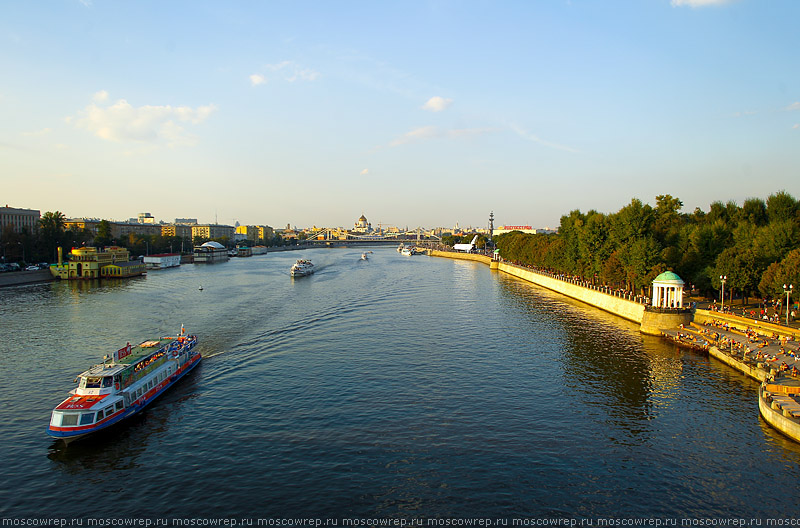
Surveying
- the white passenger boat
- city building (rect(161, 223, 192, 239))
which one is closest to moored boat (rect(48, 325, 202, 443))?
the white passenger boat

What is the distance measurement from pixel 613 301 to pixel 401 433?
97.4 ft

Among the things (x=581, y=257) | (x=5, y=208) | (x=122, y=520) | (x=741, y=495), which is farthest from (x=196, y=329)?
(x=5, y=208)

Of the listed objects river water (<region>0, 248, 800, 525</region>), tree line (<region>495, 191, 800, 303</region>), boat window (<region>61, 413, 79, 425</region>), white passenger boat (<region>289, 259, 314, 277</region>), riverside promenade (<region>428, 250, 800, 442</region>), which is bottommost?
river water (<region>0, 248, 800, 525</region>)

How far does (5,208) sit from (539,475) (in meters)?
100

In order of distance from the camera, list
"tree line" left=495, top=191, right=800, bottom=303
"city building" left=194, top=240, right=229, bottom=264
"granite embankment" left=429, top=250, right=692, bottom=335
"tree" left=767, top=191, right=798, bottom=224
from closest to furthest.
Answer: "granite embankment" left=429, top=250, right=692, bottom=335 → "tree line" left=495, top=191, right=800, bottom=303 → "tree" left=767, top=191, right=798, bottom=224 → "city building" left=194, top=240, right=229, bottom=264

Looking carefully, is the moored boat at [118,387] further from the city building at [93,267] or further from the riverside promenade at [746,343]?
the city building at [93,267]

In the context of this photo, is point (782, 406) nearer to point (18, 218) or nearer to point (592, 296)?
point (592, 296)

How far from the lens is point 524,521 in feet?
37.1

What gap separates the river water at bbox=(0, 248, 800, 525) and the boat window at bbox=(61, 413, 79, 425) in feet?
2.71

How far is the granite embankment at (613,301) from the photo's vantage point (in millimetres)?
30531

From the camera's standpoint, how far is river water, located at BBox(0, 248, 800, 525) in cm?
1209

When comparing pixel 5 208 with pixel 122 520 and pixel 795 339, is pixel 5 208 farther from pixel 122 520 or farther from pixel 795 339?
pixel 795 339

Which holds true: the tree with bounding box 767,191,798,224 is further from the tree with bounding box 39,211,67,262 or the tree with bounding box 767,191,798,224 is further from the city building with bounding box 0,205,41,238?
the city building with bounding box 0,205,41,238

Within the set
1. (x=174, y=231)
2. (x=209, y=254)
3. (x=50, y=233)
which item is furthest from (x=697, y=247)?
(x=174, y=231)
